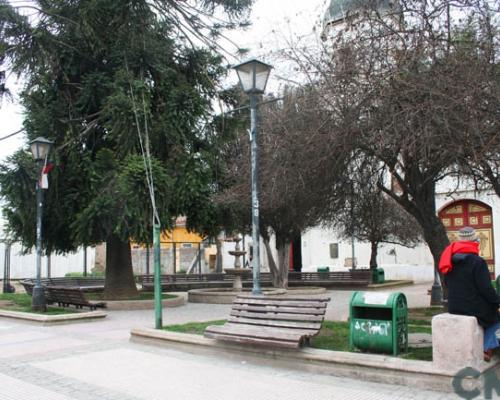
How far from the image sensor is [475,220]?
28844mm

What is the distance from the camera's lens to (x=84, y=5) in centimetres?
1712

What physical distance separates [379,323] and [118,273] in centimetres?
Result: 1350

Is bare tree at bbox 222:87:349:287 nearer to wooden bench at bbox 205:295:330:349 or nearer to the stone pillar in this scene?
wooden bench at bbox 205:295:330:349

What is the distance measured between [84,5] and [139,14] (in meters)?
1.77

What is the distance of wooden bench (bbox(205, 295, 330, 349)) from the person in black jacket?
1.82m

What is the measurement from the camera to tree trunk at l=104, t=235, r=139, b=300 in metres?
19.2

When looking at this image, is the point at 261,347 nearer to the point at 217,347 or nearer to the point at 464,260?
the point at 217,347

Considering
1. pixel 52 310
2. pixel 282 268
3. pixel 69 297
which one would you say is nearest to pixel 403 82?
pixel 69 297

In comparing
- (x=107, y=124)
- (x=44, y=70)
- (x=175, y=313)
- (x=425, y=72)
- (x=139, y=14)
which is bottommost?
(x=175, y=313)

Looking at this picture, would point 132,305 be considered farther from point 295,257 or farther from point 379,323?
point 295,257

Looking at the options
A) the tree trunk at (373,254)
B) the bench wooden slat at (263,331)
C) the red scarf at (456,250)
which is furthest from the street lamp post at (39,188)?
the tree trunk at (373,254)

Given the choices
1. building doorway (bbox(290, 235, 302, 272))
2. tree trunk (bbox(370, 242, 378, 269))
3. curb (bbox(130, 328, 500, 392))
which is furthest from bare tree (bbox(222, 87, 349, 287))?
building doorway (bbox(290, 235, 302, 272))

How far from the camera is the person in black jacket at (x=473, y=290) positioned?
22.6ft

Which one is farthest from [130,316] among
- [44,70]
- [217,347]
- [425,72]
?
[425,72]
